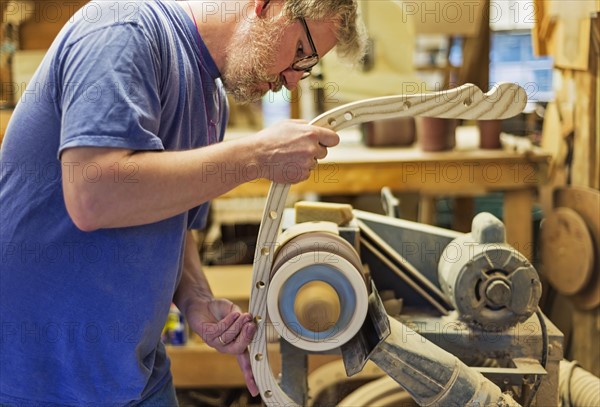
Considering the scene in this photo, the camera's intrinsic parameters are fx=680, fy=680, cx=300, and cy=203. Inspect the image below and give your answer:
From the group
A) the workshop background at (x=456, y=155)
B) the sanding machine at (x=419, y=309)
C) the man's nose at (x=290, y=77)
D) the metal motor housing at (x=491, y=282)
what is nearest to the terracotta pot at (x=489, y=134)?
the workshop background at (x=456, y=155)

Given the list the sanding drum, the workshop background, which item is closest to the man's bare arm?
the sanding drum

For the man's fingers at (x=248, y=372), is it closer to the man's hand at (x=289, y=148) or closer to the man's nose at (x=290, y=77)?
the man's hand at (x=289, y=148)

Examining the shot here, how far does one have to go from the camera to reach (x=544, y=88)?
3.86m

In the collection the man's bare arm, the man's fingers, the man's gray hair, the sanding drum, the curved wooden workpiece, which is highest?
the man's gray hair

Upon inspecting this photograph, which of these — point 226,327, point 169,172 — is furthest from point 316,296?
point 169,172

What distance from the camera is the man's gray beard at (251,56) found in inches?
44.0

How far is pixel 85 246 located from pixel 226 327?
0.92 ft

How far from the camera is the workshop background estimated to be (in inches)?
75.2

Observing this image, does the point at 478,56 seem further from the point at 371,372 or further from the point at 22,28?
the point at 22,28

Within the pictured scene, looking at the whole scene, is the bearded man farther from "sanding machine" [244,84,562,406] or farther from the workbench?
the workbench

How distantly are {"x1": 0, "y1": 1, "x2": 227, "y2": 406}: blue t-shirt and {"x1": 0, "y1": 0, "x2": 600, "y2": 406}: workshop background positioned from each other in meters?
0.73

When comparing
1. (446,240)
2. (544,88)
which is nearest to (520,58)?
(544,88)

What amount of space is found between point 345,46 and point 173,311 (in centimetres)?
142

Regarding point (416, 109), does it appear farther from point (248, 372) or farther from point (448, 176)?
point (448, 176)
